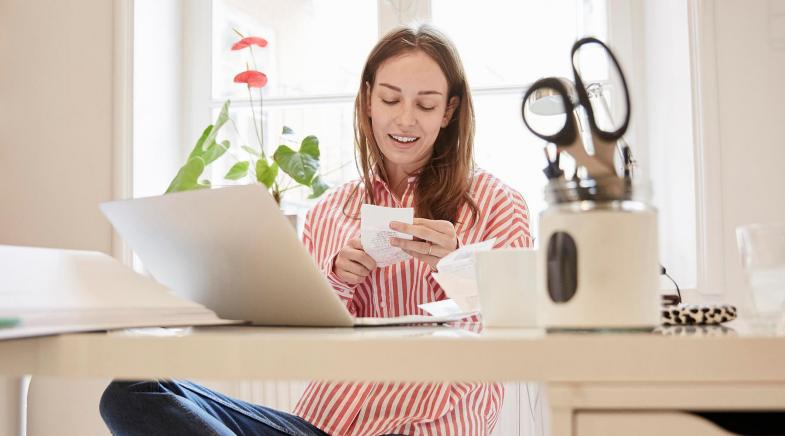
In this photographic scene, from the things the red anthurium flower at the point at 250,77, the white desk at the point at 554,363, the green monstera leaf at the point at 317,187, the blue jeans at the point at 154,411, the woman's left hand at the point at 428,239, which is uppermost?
the red anthurium flower at the point at 250,77

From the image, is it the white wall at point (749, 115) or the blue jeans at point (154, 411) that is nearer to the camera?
the blue jeans at point (154, 411)

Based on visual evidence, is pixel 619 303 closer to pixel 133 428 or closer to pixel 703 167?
pixel 133 428

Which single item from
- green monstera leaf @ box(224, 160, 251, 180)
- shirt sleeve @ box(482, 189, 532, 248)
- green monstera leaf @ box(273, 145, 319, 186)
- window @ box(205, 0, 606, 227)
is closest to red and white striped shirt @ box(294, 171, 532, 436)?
shirt sleeve @ box(482, 189, 532, 248)

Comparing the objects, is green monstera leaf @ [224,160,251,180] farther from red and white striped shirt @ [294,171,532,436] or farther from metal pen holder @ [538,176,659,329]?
metal pen holder @ [538,176,659,329]

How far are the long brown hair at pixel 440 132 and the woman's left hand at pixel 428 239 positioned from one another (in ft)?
1.16

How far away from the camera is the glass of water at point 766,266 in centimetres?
68

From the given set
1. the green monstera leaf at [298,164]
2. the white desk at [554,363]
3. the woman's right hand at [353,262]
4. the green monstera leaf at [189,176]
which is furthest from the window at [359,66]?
the white desk at [554,363]

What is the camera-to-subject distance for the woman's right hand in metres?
1.29

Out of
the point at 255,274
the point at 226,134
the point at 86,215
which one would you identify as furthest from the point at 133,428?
the point at 226,134

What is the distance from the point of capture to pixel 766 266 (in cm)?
69

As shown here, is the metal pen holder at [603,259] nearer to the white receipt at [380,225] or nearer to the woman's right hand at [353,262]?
the white receipt at [380,225]

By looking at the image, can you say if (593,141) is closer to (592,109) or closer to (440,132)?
(592,109)

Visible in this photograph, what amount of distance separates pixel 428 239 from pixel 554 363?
2.36 ft

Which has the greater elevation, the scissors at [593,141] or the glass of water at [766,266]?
the scissors at [593,141]
